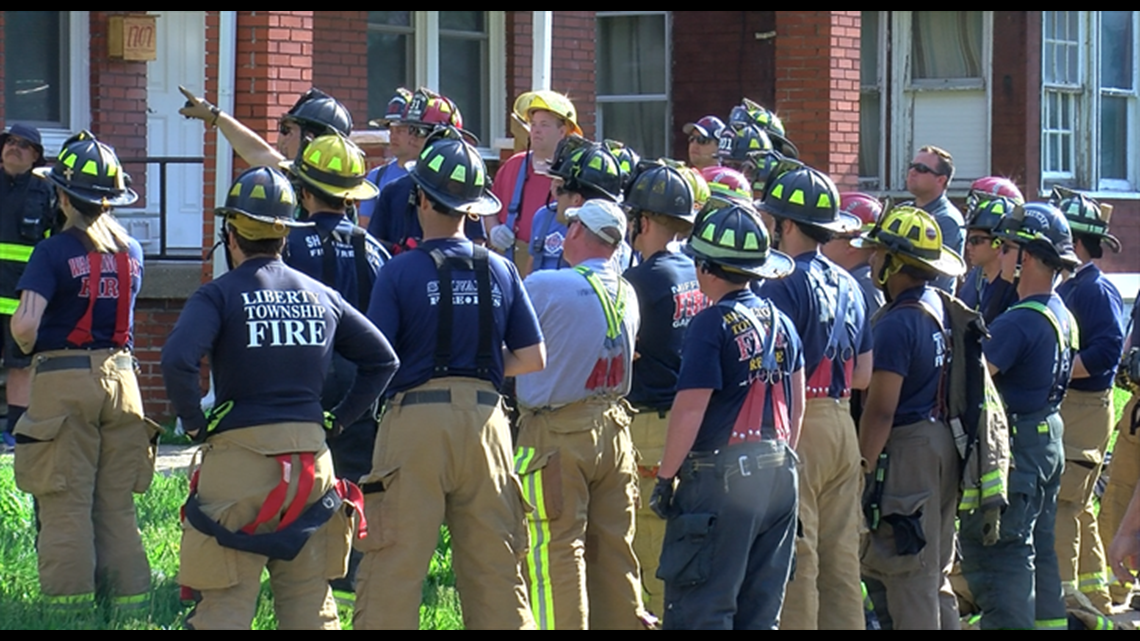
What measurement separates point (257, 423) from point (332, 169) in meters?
1.67

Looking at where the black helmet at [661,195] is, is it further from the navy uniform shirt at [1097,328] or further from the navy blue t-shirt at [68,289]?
the navy uniform shirt at [1097,328]

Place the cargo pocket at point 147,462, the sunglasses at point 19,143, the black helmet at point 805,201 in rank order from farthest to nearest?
1. the sunglasses at point 19,143
2. the cargo pocket at point 147,462
3. the black helmet at point 805,201

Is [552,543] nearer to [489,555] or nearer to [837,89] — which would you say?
[489,555]

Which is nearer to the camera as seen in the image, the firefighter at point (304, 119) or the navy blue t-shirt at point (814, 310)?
the navy blue t-shirt at point (814, 310)

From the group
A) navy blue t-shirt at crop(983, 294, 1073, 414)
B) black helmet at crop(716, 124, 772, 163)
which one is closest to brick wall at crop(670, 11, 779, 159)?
black helmet at crop(716, 124, 772, 163)

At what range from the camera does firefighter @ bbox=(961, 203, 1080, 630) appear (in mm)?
7449

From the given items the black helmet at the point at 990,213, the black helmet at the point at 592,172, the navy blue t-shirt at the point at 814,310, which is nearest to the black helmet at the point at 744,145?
the black helmet at the point at 990,213

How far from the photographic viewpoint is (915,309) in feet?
22.8

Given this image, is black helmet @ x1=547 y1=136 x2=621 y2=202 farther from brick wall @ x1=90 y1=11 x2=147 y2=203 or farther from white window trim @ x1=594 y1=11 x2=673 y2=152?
white window trim @ x1=594 y1=11 x2=673 y2=152

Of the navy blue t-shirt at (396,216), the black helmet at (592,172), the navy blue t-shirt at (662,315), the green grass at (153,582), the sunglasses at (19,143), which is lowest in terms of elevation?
the green grass at (153,582)

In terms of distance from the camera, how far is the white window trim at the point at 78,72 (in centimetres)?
1323

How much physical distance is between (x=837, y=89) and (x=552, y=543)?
30.5ft

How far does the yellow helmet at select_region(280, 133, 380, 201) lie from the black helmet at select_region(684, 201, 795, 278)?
5.33 ft

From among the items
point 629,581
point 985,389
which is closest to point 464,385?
point 629,581
